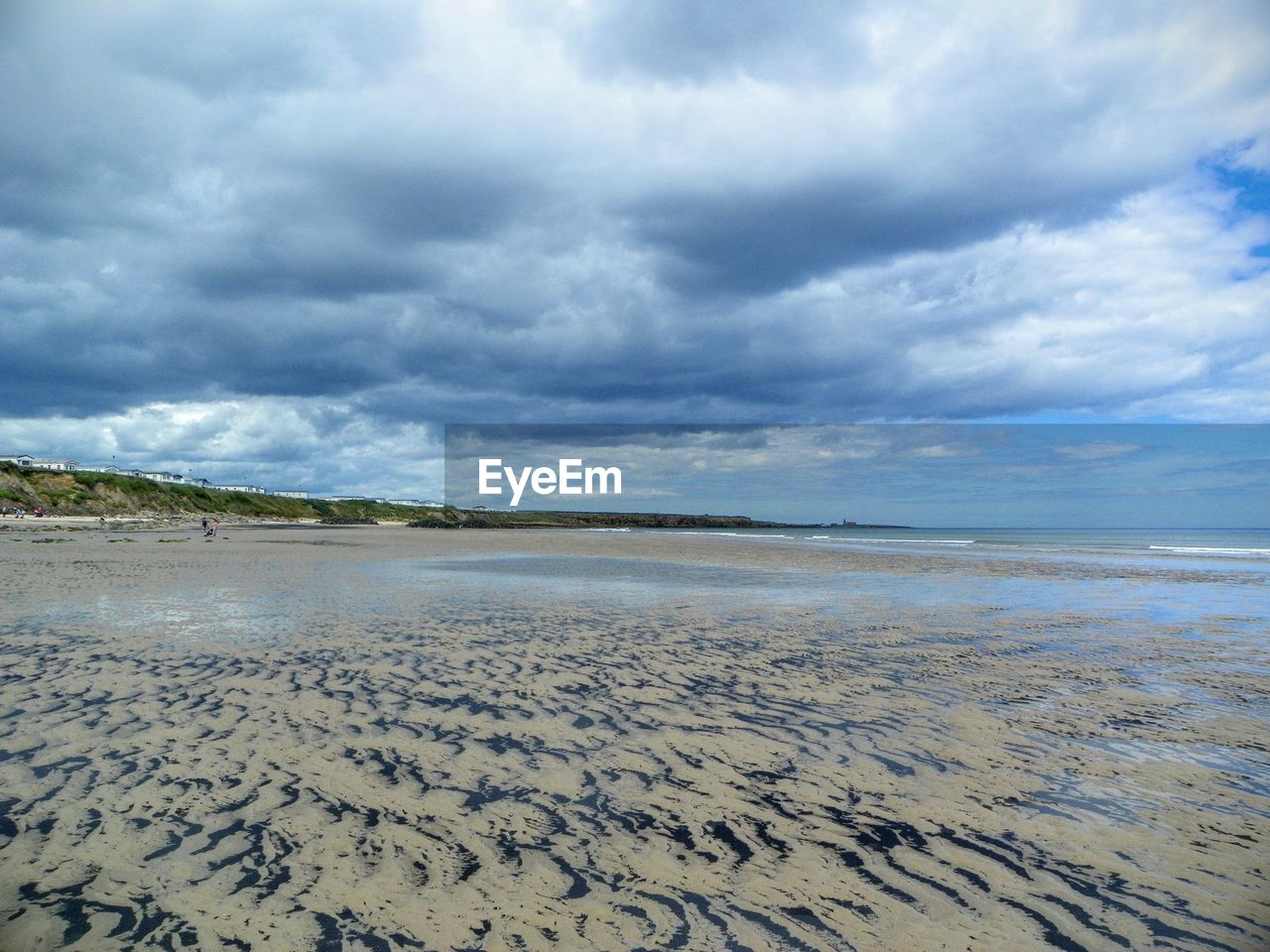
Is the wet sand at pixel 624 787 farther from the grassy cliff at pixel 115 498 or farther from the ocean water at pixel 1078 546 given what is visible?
the grassy cliff at pixel 115 498

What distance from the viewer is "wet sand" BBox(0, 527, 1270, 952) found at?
14.2 ft

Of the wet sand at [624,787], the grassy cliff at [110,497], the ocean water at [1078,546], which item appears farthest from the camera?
the grassy cliff at [110,497]

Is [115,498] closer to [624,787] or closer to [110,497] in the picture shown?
[110,497]

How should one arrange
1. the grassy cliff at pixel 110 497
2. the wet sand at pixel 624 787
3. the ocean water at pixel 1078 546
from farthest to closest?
the grassy cliff at pixel 110 497 < the ocean water at pixel 1078 546 < the wet sand at pixel 624 787

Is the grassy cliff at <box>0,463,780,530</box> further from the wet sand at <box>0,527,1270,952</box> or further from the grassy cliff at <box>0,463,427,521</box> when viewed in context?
the wet sand at <box>0,527,1270,952</box>

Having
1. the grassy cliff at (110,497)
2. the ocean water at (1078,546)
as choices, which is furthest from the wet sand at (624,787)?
the grassy cliff at (110,497)

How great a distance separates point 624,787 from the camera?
635 cm

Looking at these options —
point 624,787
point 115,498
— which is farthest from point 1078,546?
point 115,498

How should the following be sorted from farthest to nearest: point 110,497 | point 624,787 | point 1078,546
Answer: point 110,497
point 1078,546
point 624,787

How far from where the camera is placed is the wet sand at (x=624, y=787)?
14.2 feet

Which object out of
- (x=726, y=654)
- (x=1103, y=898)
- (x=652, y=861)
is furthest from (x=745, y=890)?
(x=726, y=654)

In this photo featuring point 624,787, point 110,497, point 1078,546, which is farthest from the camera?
point 110,497

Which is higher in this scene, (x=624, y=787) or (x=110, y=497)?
(x=110, y=497)

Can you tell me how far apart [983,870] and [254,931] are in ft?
15.4
